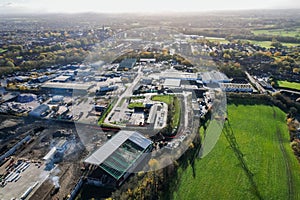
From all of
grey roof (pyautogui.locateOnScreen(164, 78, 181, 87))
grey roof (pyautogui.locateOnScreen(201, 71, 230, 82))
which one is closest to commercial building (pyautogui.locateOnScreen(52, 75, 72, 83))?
grey roof (pyautogui.locateOnScreen(164, 78, 181, 87))

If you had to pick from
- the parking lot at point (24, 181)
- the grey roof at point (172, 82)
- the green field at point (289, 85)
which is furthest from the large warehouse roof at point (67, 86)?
the green field at point (289, 85)

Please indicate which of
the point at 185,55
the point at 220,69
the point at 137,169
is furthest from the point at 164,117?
the point at 185,55

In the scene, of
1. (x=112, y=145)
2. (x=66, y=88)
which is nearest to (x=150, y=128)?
(x=112, y=145)

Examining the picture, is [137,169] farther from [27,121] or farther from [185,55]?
[185,55]

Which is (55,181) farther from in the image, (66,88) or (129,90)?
(66,88)

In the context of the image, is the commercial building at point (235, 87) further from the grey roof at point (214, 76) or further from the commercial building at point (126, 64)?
the commercial building at point (126, 64)

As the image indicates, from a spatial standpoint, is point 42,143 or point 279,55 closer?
point 42,143
